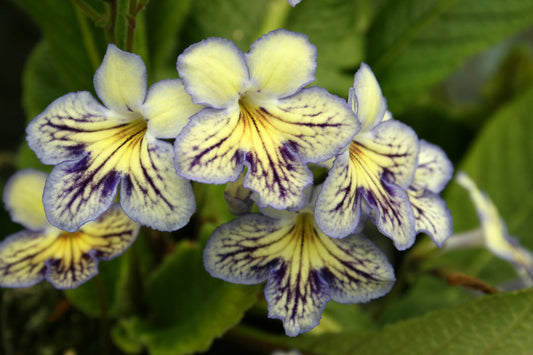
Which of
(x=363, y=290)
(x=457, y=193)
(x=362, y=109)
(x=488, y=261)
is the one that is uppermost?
(x=362, y=109)

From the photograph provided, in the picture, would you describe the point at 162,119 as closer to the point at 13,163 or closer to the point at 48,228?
the point at 48,228

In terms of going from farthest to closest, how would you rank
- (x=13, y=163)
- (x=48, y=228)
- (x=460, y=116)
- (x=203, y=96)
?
(x=460, y=116) < (x=13, y=163) < (x=48, y=228) < (x=203, y=96)

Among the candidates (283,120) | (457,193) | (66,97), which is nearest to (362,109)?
(283,120)

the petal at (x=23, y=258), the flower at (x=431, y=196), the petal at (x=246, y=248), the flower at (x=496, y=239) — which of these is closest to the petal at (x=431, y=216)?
the flower at (x=431, y=196)

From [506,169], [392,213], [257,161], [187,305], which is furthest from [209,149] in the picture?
[506,169]

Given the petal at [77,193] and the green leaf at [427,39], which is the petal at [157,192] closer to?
the petal at [77,193]

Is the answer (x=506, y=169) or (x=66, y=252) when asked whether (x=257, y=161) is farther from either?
(x=506, y=169)
